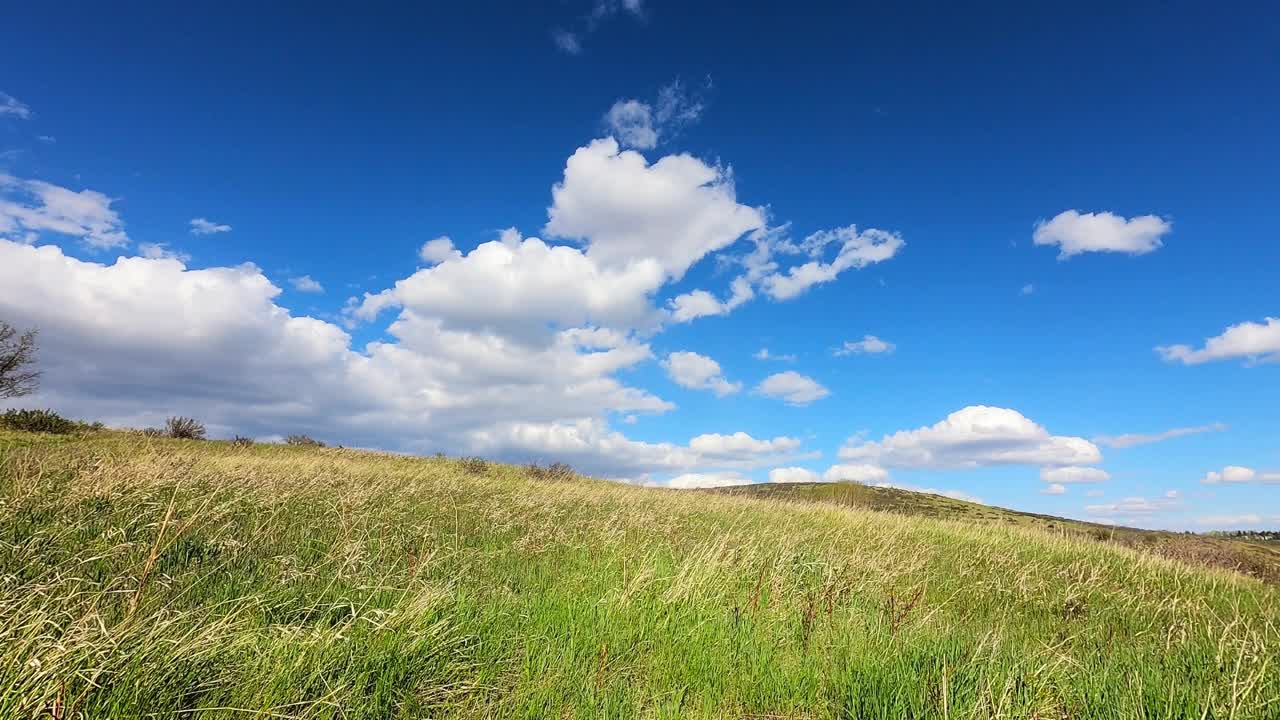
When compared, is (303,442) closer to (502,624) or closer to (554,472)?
(554,472)

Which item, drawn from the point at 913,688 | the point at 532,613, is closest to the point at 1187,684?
the point at 913,688

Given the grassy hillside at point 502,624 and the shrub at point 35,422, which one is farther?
the shrub at point 35,422

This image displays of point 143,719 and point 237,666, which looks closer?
point 143,719

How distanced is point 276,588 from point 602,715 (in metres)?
3.05

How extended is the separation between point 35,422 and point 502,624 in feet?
76.1

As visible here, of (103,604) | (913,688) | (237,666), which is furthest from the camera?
(103,604)

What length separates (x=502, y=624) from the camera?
175 inches

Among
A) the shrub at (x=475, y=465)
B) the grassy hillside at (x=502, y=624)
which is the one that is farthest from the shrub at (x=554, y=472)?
the grassy hillside at (x=502, y=624)

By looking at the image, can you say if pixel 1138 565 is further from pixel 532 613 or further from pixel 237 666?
pixel 237 666

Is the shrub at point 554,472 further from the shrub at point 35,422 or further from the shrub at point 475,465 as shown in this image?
the shrub at point 35,422

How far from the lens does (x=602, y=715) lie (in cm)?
337

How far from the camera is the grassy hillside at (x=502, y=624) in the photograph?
310 centimetres

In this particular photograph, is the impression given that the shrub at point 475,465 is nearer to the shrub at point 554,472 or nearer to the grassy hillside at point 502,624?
the shrub at point 554,472

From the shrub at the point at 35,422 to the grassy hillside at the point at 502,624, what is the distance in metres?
14.1
